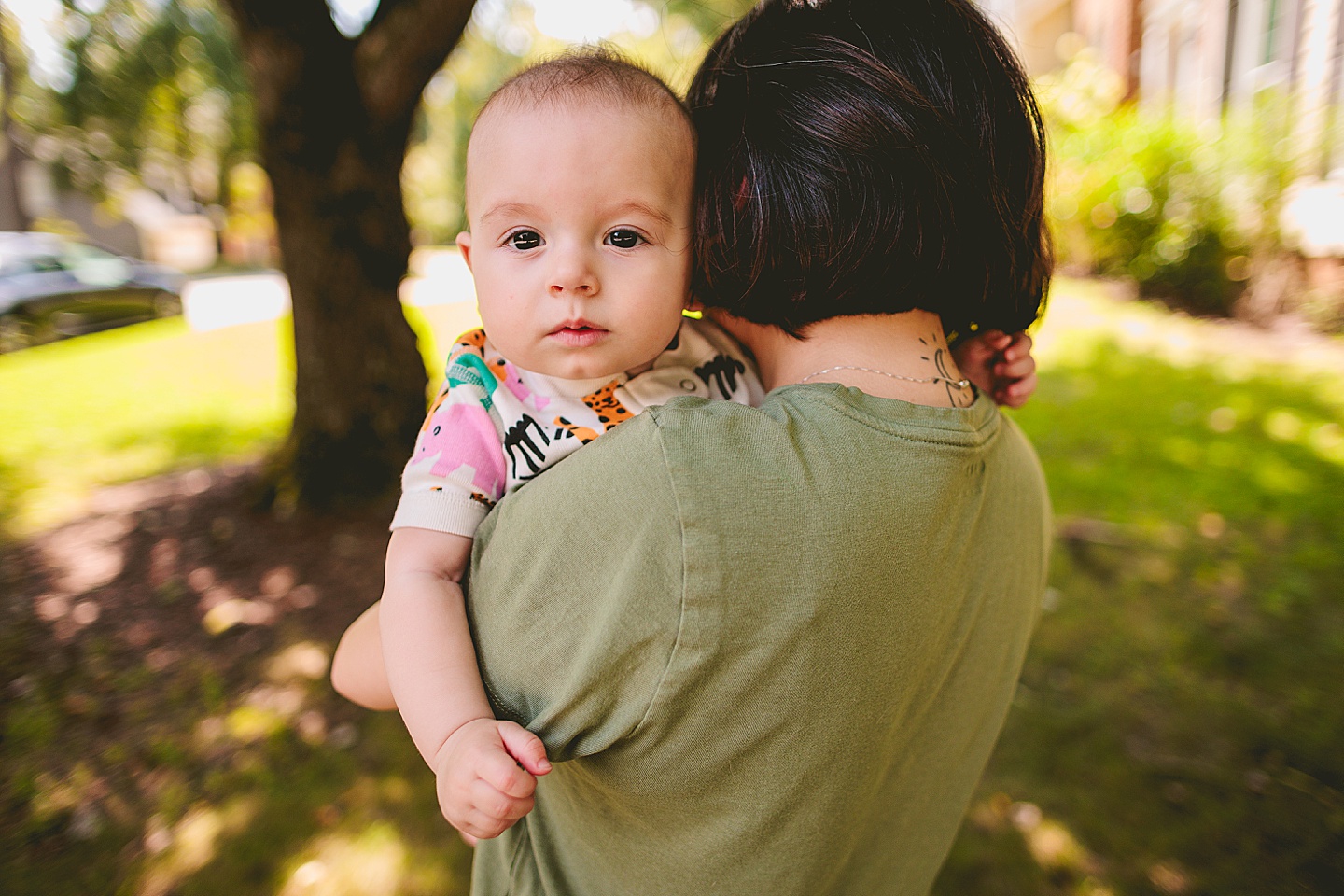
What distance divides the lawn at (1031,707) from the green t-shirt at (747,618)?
204cm

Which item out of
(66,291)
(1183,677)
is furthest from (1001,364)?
(66,291)

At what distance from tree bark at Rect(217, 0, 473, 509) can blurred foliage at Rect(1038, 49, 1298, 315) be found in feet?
17.5

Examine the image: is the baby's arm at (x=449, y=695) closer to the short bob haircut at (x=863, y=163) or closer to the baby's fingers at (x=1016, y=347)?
the short bob haircut at (x=863, y=163)

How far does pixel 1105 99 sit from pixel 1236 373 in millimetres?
7861

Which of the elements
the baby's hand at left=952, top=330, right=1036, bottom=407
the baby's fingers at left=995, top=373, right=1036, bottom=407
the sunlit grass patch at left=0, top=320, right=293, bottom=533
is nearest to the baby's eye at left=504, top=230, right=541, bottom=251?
the baby's hand at left=952, top=330, right=1036, bottom=407

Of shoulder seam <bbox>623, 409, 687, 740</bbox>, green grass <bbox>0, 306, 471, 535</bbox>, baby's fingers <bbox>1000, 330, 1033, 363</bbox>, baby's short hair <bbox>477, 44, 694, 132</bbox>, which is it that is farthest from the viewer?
green grass <bbox>0, 306, 471, 535</bbox>

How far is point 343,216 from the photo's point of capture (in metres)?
4.25

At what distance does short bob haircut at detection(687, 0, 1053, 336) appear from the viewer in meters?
1.04

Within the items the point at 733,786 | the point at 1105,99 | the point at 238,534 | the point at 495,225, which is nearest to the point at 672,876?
the point at 733,786

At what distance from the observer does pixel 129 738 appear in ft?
10.8

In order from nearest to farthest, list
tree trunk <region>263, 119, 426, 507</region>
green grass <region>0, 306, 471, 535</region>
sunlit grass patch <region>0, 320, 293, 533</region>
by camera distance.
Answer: tree trunk <region>263, 119, 426, 507</region>
green grass <region>0, 306, 471, 535</region>
sunlit grass patch <region>0, 320, 293, 533</region>

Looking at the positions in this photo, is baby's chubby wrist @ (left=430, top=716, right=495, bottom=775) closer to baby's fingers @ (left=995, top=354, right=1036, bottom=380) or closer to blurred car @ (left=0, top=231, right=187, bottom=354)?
baby's fingers @ (left=995, top=354, right=1036, bottom=380)

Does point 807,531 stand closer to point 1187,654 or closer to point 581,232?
point 581,232

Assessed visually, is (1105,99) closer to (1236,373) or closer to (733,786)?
(1236,373)
